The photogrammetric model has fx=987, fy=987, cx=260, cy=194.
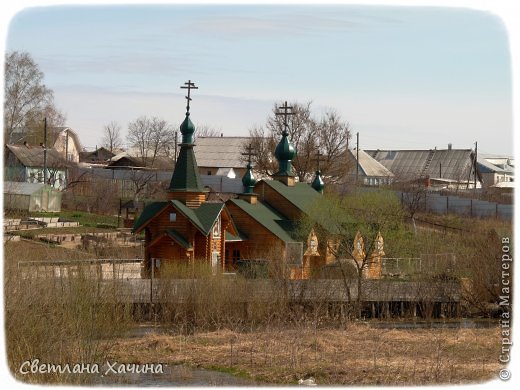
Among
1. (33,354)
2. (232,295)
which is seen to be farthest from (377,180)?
(33,354)

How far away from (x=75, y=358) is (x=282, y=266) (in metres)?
11.3

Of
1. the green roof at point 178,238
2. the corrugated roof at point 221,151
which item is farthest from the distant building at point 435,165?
the green roof at point 178,238

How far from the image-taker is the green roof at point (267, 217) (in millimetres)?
31344

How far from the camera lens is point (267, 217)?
105 feet

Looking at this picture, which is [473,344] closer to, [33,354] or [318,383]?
[318,383]

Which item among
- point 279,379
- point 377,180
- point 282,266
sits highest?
point 377,180

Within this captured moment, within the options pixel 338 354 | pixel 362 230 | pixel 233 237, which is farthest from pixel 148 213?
pixel 338 354

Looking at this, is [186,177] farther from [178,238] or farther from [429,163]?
[429,163]

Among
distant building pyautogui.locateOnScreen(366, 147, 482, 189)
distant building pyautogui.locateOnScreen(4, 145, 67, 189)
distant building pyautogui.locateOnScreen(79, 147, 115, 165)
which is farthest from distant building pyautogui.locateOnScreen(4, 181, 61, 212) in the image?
distant building pyautogui.locateOnScreen(79, 147, 115, 165)

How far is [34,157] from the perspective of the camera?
49281 mm

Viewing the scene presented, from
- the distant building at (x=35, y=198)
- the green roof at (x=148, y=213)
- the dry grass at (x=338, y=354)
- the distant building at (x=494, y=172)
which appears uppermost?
the distant building at (x=494, y=172)

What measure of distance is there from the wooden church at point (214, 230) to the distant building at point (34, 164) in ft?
55.6

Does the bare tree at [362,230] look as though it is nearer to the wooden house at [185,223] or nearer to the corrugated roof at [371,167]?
the wooden house at [185,223]

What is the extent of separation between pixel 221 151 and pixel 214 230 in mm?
31052
